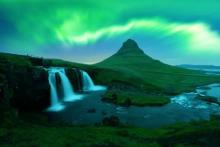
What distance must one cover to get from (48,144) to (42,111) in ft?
102

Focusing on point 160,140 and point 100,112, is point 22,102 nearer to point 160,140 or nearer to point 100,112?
point 100,112

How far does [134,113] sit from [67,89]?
27257 mm

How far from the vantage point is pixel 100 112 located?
5666 centimetres

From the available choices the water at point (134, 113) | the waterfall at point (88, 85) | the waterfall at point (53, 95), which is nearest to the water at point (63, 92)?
the waterfall at point (53, 95)

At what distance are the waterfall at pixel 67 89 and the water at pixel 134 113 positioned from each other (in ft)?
16.6

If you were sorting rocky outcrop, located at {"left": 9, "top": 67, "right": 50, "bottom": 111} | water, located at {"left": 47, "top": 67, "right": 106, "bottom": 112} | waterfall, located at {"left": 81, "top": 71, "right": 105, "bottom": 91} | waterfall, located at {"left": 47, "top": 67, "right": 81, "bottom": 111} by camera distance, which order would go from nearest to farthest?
rocky outcrop, located at {"left": 9, "top": 67, "right": 50, "bottom": 111} < waterfall, located at {"left": 47, "top": 67, "right": 81, "bottom": 111} < water, located at {"left": 47, "top": 67, "right": 106, "bottom": 112} < waterfall, located at {"left": 81, "top": 71, "right": 105, "bottom": 91}

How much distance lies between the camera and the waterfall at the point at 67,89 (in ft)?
242

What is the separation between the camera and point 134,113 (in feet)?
188

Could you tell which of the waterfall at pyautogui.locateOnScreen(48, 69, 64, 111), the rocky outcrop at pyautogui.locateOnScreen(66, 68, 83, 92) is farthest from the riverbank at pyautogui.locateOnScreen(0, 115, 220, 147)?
the rocky outcrop at pyautogui.locateOnScreen(66, 68, 83, 92)

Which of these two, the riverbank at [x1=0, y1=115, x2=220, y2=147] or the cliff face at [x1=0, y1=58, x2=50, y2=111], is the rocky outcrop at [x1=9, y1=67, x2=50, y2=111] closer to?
the cliff face at [x1=0, y1=58, x2=50, y2=111]

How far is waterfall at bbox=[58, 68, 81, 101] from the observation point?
242 ft

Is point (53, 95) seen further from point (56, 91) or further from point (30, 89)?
point (30, 89)

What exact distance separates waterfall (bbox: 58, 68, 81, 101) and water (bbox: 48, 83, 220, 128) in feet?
16.6

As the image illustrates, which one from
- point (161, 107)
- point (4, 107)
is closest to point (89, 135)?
point (4, 107)
